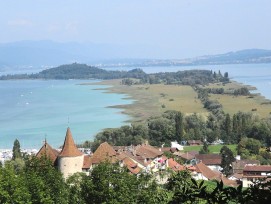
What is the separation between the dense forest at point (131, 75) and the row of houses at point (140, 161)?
242ft

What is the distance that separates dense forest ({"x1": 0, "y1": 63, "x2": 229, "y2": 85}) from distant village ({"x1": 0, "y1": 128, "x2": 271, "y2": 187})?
72.3 m

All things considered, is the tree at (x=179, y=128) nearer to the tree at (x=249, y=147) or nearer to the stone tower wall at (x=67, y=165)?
the tree at (x=249, y=147)

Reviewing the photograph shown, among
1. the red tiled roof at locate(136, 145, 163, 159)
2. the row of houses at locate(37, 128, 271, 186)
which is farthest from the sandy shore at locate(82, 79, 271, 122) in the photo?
the row of houses at locate(37, 128, 271, 186)

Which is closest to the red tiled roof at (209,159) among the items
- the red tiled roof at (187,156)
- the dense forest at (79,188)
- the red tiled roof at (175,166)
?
the red tiled roof at (187,156)

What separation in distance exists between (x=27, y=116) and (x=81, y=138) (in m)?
16.8

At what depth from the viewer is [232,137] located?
41.1 m

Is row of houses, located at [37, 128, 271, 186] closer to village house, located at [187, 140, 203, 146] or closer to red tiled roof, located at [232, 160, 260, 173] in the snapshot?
red tiled roof, located at [232, 160, 260, 173]

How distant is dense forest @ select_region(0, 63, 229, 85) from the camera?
112 m

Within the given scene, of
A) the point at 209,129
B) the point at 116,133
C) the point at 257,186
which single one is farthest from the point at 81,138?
the point at 257,186

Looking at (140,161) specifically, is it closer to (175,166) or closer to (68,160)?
Answer: (175,166)

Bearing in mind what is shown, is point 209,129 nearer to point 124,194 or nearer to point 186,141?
point 186,141

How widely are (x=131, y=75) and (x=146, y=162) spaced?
119622 mm

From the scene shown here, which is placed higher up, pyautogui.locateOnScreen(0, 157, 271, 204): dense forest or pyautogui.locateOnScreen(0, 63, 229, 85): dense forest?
pyautogui.locateOnScreen(0, 157, 271, 204): dense forest

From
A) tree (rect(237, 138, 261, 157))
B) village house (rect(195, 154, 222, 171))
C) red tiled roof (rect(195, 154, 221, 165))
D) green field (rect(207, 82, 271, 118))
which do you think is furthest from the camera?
green field (rect(207, 82, 271, 118))
